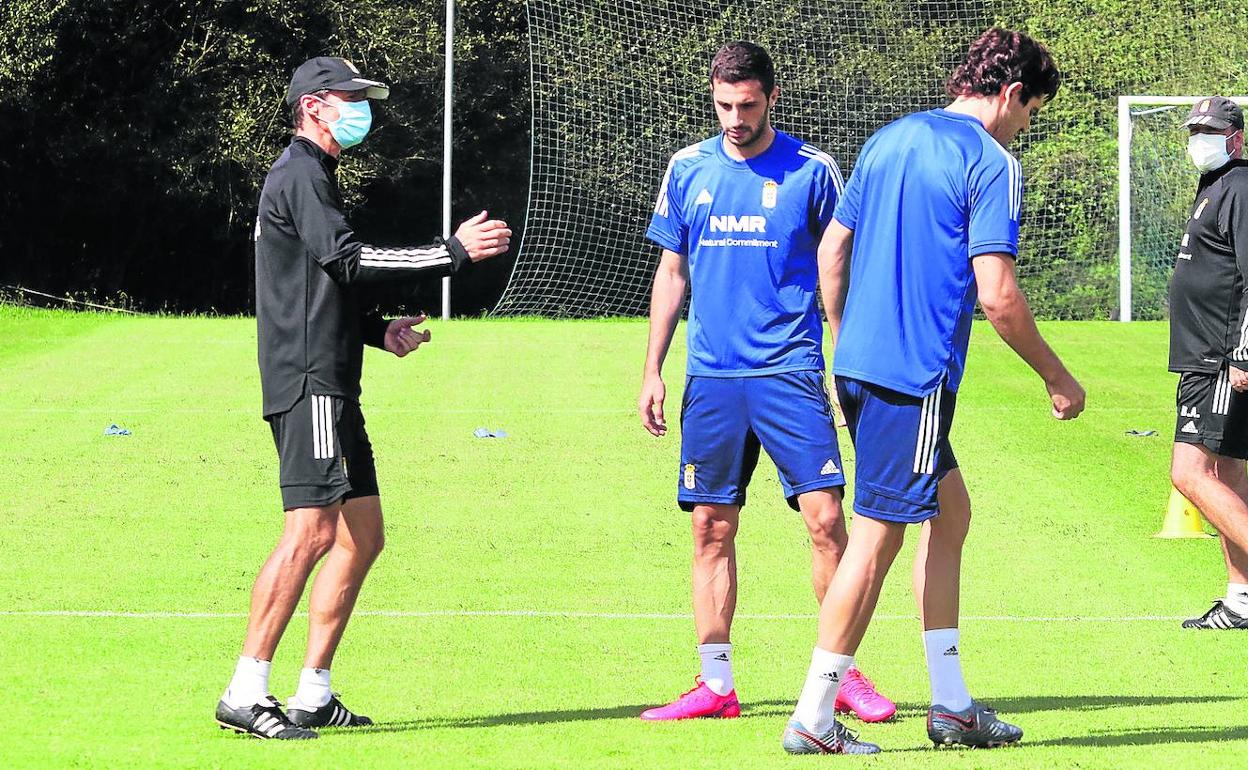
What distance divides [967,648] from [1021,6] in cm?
2228

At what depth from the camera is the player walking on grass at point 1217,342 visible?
771 cm

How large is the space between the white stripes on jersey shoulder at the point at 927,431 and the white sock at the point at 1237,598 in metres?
2.97

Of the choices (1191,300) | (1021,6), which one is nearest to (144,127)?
(1021,6)

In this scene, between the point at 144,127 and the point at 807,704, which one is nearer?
the point at 807,704

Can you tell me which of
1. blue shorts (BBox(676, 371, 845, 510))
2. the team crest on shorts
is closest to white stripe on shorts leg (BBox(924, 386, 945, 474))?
blue shorts (BBox(676, 371, 845, 510))

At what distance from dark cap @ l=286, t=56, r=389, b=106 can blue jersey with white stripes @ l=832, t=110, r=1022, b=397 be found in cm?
170

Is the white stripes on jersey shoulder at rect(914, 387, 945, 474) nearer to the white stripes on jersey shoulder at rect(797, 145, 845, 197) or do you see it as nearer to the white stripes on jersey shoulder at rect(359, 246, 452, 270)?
the white stripes on jersey shoulder at rect(797, 145, 845, 197)

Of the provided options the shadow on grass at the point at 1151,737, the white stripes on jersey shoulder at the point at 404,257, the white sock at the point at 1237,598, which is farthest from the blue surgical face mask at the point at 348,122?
the white sock at the point at 1237,598

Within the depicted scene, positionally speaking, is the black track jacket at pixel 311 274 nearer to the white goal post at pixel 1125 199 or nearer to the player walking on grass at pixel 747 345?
the player walking on grass at pixel 747 345

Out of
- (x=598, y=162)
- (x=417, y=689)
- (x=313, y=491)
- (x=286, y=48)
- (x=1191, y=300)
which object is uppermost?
(x=286, y=48)

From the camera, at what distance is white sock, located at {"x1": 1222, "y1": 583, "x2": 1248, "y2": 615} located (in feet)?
25.0

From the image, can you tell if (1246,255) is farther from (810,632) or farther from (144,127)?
(144,127)

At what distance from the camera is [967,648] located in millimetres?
7078

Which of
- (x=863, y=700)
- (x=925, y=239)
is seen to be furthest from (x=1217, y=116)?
(x=863, y=700)
